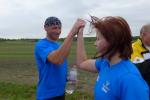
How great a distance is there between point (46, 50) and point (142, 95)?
2.51 meters

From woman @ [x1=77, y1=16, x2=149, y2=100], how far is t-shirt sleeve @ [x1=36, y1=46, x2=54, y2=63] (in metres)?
2.06

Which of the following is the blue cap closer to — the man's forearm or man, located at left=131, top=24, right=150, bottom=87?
man, located at left=131, top=24, right=150, bottom=87

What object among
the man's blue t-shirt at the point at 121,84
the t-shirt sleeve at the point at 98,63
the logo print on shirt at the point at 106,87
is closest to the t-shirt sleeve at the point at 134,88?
the man's blue t-shirt at the point at 121,84

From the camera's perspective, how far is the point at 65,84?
5.69 m

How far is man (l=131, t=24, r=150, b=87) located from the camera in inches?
203

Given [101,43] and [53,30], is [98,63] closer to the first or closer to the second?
[101,43]

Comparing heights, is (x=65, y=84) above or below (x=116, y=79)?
below

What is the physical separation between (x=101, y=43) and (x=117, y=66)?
0.21m

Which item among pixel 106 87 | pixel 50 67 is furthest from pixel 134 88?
pixel 50 67

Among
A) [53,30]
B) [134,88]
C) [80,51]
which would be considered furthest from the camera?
[53,30]

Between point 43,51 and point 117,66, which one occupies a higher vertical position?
point 117,66

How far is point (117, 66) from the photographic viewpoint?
3.31 meters

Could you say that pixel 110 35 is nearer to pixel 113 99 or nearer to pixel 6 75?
pixel 113 99

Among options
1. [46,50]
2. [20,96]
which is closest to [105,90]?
[46,50]
